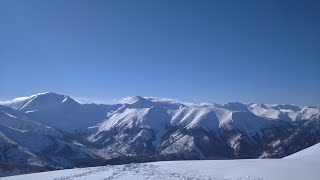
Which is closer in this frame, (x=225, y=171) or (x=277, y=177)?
(x=277, y=177)

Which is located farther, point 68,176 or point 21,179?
point 21,179

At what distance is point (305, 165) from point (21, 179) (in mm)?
46491

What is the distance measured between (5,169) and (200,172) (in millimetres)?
153577

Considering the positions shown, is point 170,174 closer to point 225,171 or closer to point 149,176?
point 149,176

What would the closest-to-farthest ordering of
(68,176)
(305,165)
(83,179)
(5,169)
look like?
(305,165) < (83,179) < (68,176) < (5,169)

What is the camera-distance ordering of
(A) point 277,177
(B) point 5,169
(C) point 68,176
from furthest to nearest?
(B) point 5,169 < (C) point 68,176 < (A) point 277,177

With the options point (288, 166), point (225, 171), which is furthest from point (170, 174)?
point (288, 166)

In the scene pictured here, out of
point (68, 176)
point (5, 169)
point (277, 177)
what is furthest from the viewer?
point (5, 169)

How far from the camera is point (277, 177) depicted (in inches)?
1544

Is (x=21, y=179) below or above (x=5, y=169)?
above

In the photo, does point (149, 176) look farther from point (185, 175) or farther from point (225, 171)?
point (225, 171)

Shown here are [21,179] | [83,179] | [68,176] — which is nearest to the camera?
[83,179]

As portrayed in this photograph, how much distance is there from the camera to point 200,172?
155 ft

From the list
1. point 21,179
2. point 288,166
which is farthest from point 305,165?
point 21,179
